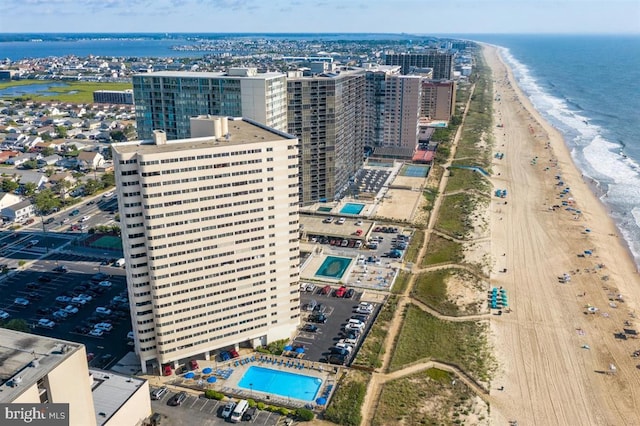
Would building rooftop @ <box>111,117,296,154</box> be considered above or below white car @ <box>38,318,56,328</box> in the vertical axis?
above

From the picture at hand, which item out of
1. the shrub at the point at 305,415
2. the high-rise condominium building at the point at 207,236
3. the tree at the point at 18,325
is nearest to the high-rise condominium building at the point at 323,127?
the high-rise condominium building at the point at 207,236

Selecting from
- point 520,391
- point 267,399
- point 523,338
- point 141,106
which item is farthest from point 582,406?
point 141,106

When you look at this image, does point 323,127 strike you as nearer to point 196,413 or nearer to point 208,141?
point 208,141

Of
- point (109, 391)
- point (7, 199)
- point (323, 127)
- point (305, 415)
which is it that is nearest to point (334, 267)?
point (323, 127)

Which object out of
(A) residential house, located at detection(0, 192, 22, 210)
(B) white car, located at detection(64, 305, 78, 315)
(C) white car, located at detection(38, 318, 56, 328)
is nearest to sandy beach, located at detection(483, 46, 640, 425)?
(B) white car, located at detection(64, 305, 78, 315)

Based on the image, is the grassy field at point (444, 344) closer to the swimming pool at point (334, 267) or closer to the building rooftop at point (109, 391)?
the swimming pool at point (334, 267)

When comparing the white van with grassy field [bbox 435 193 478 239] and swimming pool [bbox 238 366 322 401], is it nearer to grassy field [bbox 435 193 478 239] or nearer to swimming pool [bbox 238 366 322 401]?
swimming pool [bbox 238 366 322 401]
